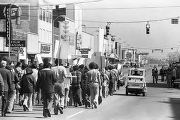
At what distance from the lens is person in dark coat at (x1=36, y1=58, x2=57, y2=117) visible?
1595 centimetres

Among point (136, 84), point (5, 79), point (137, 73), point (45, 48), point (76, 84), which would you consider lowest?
point (136, 84)

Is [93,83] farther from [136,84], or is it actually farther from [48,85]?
[136,84]

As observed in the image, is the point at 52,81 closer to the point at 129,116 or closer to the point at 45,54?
the point at 129,116

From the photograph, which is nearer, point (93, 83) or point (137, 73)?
point (93, 83)

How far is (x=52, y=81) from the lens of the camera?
53.0ft

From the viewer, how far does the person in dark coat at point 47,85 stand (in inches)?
628

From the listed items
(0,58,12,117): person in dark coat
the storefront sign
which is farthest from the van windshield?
the storefront sign

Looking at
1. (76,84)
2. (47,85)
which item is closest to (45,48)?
(76,84)

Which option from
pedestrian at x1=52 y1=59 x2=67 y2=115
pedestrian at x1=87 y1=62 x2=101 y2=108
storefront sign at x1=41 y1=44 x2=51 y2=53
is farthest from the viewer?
storefront sign at x1=41 y1=44 x2=51 y2=53

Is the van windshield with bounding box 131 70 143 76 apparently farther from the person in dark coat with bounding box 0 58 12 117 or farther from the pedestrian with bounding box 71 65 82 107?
the person in dark coat with bounding box 0 58 12 117

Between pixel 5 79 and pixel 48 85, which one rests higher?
pixel 5 79

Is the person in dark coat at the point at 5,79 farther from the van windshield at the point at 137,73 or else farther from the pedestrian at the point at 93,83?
the van windshield at the point at 137,73

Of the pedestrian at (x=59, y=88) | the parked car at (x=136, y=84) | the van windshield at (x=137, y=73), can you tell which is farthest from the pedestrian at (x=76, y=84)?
the van windshield at (x=137, y=73)

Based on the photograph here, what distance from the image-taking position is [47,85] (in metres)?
16.0
